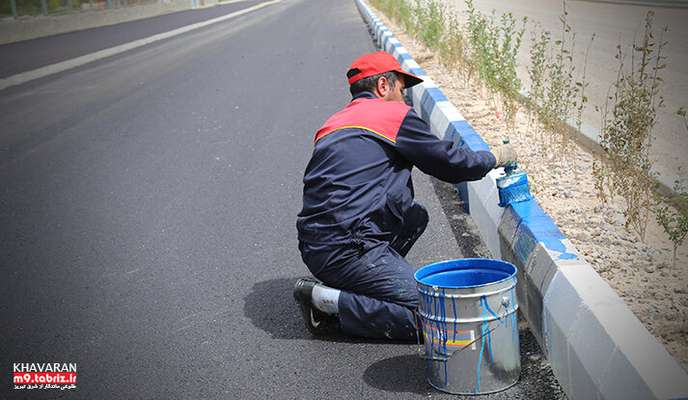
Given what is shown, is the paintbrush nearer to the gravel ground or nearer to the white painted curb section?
the gravel ground

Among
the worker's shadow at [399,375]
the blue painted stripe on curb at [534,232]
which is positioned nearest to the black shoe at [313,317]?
the worker's shadow at [399,375]

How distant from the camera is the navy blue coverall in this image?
4.91 metres

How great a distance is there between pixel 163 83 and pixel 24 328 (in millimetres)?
11784

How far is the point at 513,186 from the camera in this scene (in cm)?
542

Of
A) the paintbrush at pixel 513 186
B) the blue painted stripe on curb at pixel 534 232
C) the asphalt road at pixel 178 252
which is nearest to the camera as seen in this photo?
the asphalt road at pixel 178 252

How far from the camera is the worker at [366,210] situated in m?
4.91

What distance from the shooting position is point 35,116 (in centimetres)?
1388

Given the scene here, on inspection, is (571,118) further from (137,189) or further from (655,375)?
(655,375)

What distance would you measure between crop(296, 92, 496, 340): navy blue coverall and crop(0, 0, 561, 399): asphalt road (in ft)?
0.63

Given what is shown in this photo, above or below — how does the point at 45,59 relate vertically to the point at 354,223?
below

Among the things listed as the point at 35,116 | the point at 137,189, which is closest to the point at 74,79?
the point at 35,116

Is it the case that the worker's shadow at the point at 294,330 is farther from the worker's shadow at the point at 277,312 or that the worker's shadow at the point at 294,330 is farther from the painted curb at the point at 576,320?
the painted curb at the point at 576,320

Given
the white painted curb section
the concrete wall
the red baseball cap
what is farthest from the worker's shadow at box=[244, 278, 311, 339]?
the white painted curb section

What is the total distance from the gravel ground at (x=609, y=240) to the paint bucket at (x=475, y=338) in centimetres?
63
